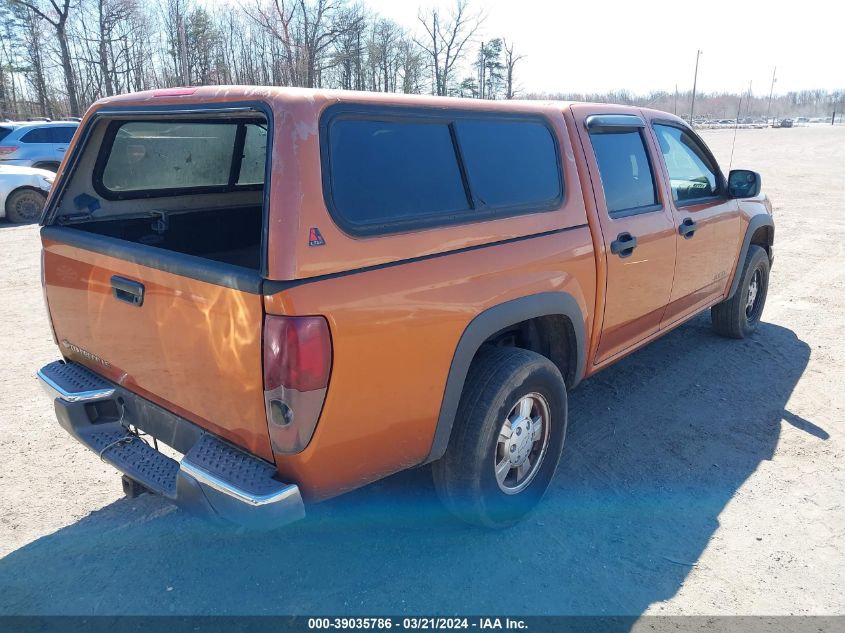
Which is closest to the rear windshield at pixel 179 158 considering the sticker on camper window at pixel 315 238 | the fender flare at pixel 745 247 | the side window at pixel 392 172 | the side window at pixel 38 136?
the side window at pixel 392 172

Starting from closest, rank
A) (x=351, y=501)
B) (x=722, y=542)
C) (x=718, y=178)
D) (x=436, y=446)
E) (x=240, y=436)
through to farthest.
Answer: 1. (x=240, y=436)
2. (x=436, y=446)
3. (x=722, y=542)
4. (x=351, y=501)
5. (x=718, y=178)

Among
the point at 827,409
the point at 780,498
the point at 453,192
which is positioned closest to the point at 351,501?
the point at 453,192

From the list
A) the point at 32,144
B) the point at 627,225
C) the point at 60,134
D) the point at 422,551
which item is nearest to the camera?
the point at 422,551

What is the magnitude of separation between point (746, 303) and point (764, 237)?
2.21 ft

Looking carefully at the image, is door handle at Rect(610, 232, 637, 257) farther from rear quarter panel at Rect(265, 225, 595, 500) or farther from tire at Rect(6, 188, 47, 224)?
tire at Rect(6, 188, 47, 224)

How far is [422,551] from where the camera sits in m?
2.93

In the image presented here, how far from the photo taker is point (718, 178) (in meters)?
4.78

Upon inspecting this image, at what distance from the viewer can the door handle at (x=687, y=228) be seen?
13.5ft

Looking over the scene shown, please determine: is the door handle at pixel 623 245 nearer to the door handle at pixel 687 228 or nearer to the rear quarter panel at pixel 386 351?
the door handle at pixel 687 228

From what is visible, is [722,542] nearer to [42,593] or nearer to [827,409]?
[827,409]

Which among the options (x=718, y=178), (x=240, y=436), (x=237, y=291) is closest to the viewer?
(x=237, y=291)

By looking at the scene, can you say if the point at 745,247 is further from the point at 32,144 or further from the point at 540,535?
the point at 32,144

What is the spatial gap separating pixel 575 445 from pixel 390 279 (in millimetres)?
2112

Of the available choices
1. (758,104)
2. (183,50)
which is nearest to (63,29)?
(183,50)
